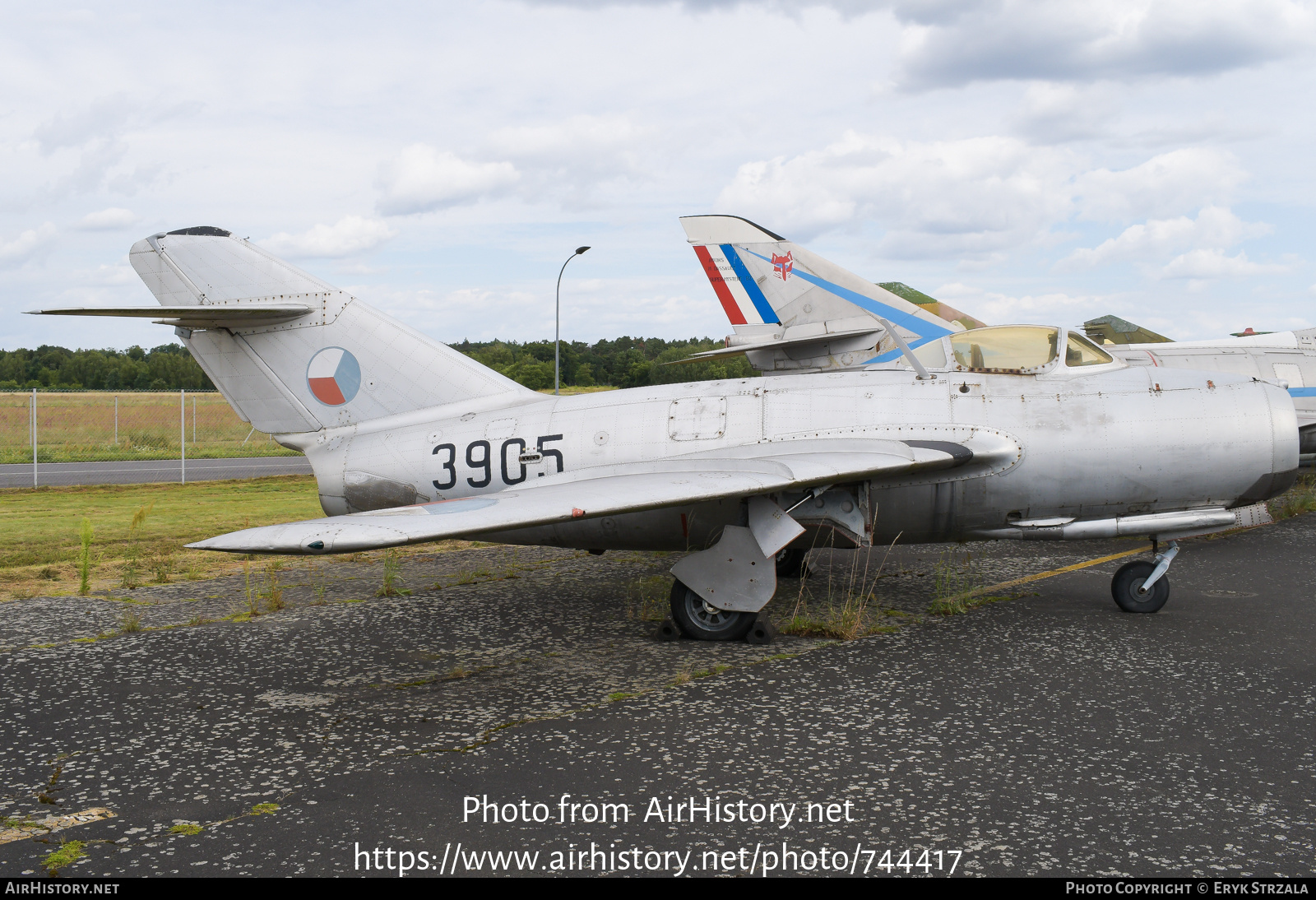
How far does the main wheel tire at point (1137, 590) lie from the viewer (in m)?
7.59

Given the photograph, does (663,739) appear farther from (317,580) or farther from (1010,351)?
(317,580)

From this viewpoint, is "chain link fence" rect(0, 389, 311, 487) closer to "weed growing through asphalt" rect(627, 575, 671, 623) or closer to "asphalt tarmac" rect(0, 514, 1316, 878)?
"weed growing through asphalt" rect(627, 575, 671, 623)

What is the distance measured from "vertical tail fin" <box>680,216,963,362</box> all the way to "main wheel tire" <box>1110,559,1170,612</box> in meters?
6.70

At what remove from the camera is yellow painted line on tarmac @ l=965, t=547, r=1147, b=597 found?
883cm

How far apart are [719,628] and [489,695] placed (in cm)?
201

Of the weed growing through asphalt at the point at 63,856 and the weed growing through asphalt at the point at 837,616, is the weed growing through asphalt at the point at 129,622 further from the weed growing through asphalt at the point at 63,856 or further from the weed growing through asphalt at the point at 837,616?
the weed growing through asphalt at the point at 837,616

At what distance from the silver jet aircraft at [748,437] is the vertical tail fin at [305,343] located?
18 millimetres

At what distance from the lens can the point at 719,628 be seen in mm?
7070

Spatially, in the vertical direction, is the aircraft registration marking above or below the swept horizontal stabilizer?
below

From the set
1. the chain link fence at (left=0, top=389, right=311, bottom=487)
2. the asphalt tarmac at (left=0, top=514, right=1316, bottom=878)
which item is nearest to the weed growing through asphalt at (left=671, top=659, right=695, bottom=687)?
the asphalt tarmac at (left=0, top=514, right=1316, bottom=878)

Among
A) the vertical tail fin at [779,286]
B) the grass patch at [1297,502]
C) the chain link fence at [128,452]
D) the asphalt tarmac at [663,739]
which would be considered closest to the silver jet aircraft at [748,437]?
the asphalt tarmac at [663,739]

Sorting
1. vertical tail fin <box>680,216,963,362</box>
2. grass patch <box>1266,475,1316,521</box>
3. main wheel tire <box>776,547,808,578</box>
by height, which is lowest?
main wheel tire <box>776,547,808,578</box>
